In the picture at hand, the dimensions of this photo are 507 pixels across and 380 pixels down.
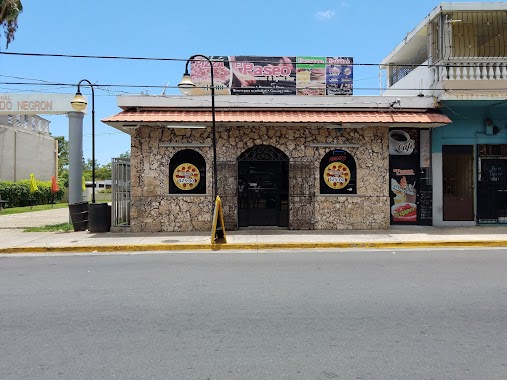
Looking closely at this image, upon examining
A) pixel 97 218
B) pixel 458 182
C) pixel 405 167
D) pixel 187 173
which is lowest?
pixel 97 218

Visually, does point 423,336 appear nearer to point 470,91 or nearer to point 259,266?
point 259,266

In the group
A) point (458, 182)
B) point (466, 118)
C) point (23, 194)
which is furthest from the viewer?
point (23, 194)

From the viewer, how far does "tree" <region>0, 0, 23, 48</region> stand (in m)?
18.9

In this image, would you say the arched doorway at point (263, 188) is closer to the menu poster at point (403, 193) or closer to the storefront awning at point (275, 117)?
the storefront awning at point (275, 117)

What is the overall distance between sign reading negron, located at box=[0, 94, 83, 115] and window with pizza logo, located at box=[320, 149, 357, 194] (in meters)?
10.1

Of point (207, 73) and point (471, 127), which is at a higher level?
point (207, 73)

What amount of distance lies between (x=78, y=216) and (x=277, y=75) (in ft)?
27.0

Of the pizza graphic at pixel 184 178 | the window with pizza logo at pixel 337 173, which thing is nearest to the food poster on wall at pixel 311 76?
the window with pizza logo at pixel 337 173

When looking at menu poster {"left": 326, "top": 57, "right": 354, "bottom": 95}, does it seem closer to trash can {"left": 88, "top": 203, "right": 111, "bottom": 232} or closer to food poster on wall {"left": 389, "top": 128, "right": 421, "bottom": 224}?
food poster on wall {"left": 389, "top": 128, "right": 421, "bottom": 224}

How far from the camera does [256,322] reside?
4832 mm

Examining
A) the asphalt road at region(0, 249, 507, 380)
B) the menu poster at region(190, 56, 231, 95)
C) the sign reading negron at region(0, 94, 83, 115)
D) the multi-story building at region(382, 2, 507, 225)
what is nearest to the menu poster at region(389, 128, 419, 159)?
the multi-story building at region(382, 2, 507, 225)

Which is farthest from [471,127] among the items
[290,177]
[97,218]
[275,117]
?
[97,218]

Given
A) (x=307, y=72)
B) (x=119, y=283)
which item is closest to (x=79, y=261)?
(x=119, y=283)

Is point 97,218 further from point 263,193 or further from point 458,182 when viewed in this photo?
point 458,182
